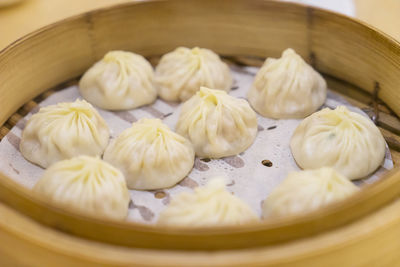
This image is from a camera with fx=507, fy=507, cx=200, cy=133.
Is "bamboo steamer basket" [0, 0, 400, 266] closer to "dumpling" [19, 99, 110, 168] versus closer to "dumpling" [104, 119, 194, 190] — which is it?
"dumpling" [19, 99, 110, 168]

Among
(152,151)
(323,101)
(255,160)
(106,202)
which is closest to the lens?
(106,202)

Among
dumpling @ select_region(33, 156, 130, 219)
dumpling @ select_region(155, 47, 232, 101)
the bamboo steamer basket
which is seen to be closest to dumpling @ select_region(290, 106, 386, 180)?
the bamboo steamer basket

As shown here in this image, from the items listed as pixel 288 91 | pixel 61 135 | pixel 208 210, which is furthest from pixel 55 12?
pixel 208 210

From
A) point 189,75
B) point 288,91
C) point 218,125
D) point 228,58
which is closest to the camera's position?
point 218,125

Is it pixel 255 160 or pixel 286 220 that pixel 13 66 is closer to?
pixel 255 160

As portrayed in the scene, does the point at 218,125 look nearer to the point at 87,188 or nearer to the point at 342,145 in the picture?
the point at 342,145

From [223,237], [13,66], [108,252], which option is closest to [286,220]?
[223,237]

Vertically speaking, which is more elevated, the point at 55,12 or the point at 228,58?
the point at 55,12
